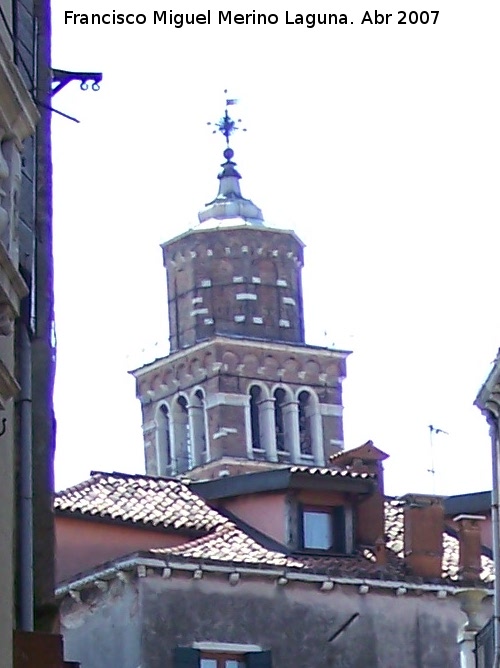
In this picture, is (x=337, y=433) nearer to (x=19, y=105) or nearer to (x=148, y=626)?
(x=148, y=626)

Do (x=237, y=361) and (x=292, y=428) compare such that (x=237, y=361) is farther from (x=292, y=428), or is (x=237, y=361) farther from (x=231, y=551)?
(x=231, y=551)

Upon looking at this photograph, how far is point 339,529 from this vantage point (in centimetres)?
3102

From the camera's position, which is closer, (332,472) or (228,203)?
(332,472)

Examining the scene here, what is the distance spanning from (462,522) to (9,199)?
21020 mm

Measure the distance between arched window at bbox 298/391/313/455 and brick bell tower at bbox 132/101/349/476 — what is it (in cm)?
4

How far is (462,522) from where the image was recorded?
30.6 m

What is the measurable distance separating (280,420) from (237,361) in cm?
212

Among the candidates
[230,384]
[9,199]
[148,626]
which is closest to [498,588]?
[148,626]

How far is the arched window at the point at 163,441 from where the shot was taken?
68.6 m

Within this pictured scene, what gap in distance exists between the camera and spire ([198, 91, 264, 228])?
227 ft

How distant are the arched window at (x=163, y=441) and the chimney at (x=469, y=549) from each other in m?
37.9

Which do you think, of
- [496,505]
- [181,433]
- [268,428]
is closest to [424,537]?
[496,505]

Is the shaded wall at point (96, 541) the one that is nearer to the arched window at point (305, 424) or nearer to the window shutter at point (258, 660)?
the window shutter at point (258, 660)

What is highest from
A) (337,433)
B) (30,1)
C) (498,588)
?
(337,433)
